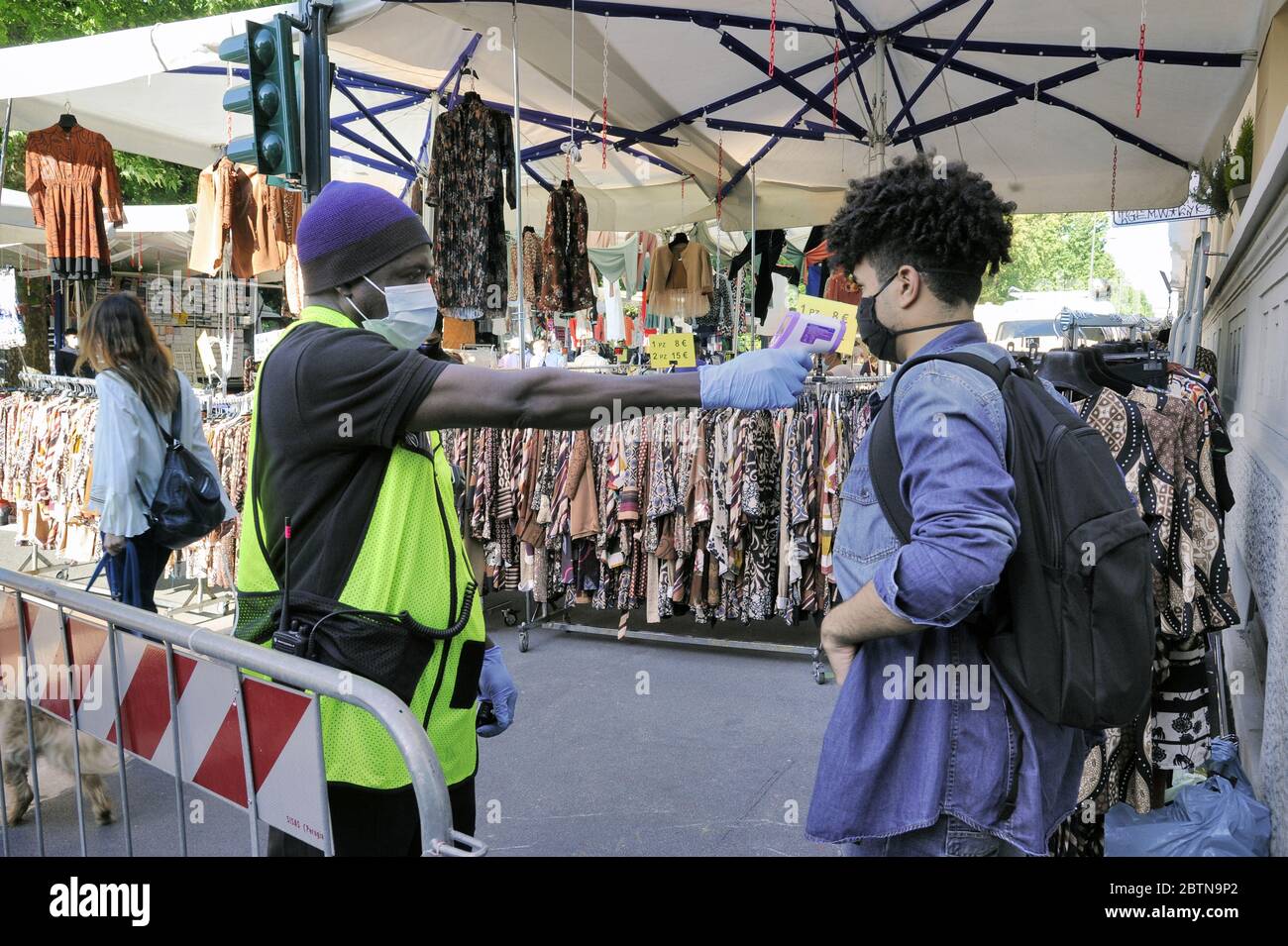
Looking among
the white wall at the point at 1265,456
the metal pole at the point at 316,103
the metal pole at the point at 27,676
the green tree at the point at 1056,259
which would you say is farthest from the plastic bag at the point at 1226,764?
the green tree at the point at 1056,259

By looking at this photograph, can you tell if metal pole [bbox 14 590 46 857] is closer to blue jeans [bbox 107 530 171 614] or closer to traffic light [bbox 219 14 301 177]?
blue jeans [bbox 107 530 171 614]

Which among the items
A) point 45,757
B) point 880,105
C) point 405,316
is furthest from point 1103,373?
point 880,105

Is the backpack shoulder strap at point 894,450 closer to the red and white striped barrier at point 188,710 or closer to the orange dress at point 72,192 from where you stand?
the red and white striped barrier at point 188,710

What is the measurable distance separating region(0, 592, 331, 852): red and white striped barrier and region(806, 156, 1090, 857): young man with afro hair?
1.03 meters

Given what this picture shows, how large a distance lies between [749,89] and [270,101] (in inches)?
211

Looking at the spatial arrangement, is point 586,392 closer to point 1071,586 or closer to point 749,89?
point 1071,586

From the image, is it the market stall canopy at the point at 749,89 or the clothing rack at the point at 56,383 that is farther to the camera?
the clothing rack at the point at 56,383

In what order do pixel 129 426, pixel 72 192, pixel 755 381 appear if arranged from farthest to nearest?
pixel 72 192, pixel 129 426, pixel 755 381

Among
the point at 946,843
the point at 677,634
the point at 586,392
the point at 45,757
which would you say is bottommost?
the point at 677,634

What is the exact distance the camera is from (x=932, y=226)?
74.1 inches

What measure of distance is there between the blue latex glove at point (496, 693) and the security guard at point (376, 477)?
0.48 meters

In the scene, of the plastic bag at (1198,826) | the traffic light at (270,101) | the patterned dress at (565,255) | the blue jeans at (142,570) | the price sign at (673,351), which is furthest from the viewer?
the patterned dress at (565,255)

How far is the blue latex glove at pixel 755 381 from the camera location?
1910mm

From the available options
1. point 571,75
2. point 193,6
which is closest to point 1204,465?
point 571,75
